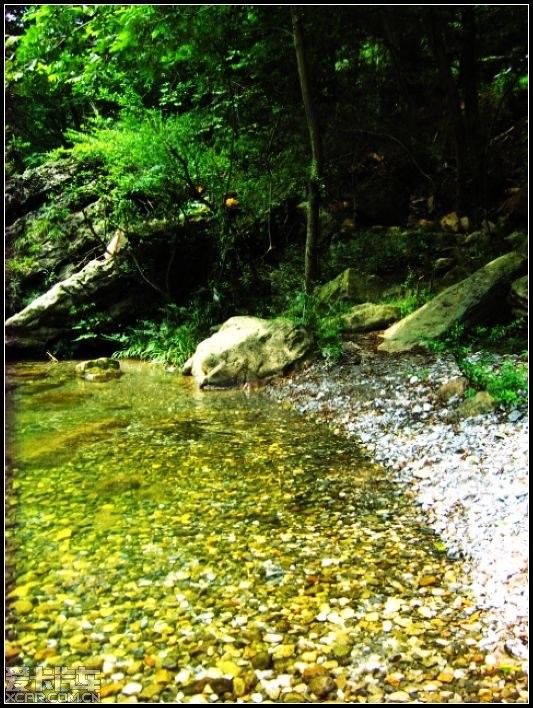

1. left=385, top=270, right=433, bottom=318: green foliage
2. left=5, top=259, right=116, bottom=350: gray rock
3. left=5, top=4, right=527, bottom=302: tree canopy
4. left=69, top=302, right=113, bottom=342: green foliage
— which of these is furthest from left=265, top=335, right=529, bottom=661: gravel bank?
left=5, top=259, right=116, bottom=350: gray rock

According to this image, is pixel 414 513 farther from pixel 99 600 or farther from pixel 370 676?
pixel 99 600

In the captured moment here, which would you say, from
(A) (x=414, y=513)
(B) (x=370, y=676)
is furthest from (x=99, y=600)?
(A) (x=414, y=513)

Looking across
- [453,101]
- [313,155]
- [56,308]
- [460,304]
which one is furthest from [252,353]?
[453,101]

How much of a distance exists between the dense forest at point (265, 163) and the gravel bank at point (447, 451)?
2.18 meters

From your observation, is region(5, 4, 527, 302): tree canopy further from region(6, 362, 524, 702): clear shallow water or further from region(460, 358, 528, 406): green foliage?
region(6, 362, 524, 702): clear shallow water

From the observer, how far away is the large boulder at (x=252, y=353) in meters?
10.8

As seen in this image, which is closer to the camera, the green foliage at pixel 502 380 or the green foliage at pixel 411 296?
the green foliage at pixel 502 380

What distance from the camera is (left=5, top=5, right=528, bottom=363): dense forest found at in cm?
1266

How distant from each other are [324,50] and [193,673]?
16.0 m

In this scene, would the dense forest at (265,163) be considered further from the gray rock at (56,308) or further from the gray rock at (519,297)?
the gray rock at (519,297)

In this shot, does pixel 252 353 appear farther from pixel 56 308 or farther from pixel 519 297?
pixel 56 308

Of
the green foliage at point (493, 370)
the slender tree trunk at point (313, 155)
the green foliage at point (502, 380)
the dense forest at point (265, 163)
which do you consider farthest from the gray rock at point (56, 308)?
the green foliage at point (502, 380)

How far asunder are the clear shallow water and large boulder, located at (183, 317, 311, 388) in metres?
3.23

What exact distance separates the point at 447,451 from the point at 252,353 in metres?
5.55
